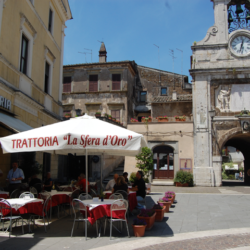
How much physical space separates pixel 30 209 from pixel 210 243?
406 centimetres

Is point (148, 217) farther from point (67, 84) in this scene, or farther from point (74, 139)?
point (67, 84)

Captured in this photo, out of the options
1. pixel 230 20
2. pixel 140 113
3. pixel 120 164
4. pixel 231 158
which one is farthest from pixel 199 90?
pixel 231 158

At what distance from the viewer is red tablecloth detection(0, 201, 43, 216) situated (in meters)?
6.42

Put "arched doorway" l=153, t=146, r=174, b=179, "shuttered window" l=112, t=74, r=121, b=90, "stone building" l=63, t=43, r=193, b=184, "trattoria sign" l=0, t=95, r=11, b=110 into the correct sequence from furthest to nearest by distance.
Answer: "shuttered window" l=112, t=74, r=121, b=90
"stone building" l=63, t=43, r=193, b=184
"arched doorway" l=153, t=146, r=174, b=179
"trattoria sign" l=0, t=95, r=11, b=110

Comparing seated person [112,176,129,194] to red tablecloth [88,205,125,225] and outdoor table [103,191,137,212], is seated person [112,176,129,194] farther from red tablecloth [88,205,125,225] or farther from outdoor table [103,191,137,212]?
red tablecloth [88,205,125,225]

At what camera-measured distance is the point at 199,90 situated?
876 inches

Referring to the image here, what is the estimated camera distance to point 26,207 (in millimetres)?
6562

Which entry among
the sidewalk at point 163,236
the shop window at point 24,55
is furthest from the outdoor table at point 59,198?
the shop window at point 24,55

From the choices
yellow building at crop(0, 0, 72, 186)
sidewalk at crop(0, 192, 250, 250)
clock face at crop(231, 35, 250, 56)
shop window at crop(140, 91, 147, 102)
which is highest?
clock face at crop(231, 35, 250, 56)

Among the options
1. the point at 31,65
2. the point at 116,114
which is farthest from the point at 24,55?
the point at 116,114

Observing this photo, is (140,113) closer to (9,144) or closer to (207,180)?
(207,180)

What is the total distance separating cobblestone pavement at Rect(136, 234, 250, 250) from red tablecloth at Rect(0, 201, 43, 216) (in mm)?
2751

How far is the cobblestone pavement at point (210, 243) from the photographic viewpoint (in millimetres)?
5535

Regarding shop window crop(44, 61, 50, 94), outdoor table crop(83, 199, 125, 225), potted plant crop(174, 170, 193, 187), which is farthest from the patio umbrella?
potted plant crop(174, 170, 193, 187)
